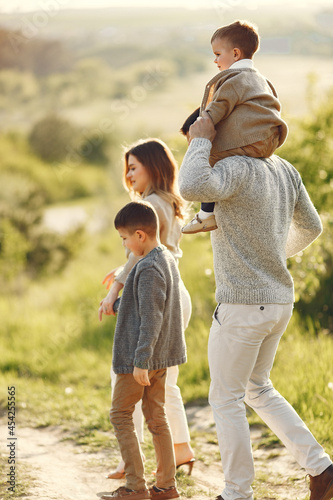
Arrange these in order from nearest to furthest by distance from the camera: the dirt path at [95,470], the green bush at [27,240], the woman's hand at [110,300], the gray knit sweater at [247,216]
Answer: the gray knit sweater at [247,216] < the woman's hand at [110,300] < the dirt path at [95,470] < the green bush at [27,240]

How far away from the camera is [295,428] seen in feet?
8.55

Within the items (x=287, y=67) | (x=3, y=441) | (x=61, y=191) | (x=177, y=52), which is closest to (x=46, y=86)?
(x=177, y=52)

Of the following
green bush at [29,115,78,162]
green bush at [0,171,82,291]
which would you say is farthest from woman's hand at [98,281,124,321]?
green bush at [29,115,78,162]

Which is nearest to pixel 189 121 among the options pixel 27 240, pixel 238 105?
pixel 238 105

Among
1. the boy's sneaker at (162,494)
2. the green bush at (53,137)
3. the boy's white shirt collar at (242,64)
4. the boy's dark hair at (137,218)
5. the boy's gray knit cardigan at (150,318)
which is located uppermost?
the green bush at (53,137)

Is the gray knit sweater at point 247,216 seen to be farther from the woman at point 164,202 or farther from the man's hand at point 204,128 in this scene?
the woman at point 164,202

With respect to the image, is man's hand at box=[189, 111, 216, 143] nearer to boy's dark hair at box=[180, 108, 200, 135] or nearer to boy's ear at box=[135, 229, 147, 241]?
boy's dark hair at box=[180, 108, 200, 135]

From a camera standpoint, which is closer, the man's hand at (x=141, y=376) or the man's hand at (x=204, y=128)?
the man's hand at (x=204, y=128)

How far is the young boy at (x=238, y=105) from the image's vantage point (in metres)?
2.34

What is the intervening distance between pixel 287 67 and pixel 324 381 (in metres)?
8.85

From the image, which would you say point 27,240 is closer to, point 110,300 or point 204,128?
point 110,300

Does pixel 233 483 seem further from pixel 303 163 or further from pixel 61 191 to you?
pixel 61 191

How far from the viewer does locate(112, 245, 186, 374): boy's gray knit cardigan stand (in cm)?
258

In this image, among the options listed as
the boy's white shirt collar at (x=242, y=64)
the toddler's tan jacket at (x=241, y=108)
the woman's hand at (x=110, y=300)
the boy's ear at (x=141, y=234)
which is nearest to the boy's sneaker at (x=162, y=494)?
the woman's hand at (x=110, y=300)
